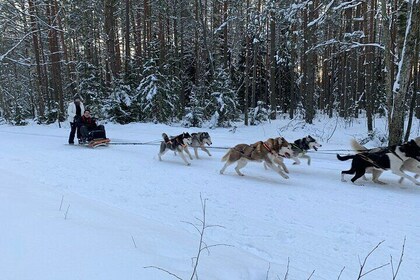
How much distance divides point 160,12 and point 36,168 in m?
18.3

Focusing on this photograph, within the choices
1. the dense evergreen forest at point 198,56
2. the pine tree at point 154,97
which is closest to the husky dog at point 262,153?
the dense evergreen forest at point 198,56

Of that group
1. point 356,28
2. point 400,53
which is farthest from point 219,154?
point 356,28

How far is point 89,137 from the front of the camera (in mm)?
11070

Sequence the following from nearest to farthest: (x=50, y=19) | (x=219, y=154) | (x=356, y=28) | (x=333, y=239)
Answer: (x=333, y=239) → (x=219, y=154) → (x=356, y=28) → (x=50, y=19)

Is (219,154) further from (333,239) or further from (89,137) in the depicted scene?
(333,239)

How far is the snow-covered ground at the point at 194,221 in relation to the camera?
2.89 metres

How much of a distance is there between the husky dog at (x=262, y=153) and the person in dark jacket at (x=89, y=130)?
5443 millimetres

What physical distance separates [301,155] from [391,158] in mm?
2162

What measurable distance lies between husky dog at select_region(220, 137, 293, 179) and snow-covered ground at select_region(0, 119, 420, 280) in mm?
307

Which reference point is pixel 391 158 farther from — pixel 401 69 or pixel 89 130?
pixel 89 130

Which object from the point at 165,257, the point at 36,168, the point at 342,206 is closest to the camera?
the point at 165,257

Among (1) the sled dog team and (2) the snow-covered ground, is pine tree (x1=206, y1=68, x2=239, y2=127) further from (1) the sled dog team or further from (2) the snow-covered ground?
(2) the snow-covered ground

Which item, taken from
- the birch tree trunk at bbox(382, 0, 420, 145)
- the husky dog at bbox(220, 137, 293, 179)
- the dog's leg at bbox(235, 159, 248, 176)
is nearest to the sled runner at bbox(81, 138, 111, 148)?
the husky dog at bbox(220, 137, 293, 179)

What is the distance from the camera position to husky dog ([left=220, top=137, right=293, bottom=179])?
6.89 meters
